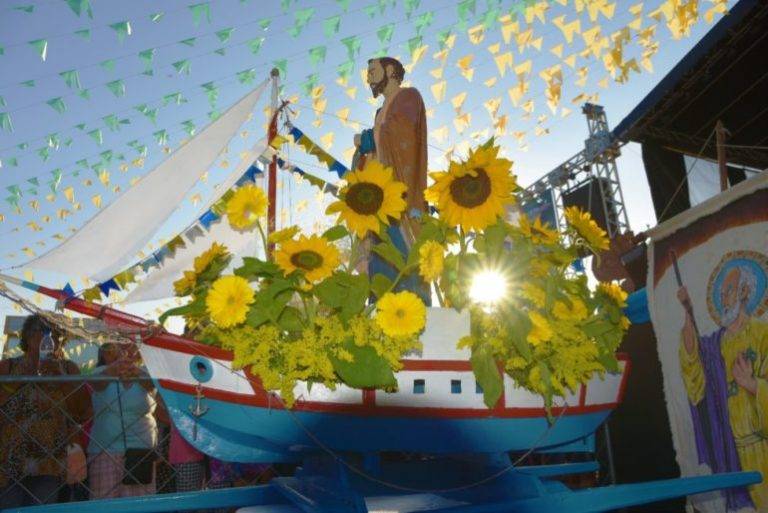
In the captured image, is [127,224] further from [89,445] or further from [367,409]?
Answer: [367,409]

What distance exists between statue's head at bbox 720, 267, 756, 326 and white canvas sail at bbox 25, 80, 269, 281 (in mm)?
6726

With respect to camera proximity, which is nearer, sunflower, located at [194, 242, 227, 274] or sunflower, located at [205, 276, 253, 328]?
sunflower, located at [205, 276, 253, 328]

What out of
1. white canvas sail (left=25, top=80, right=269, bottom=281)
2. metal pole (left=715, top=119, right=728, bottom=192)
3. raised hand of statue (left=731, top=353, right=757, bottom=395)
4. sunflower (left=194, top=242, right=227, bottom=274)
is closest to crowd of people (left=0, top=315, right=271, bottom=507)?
white canvas sail (left=25, top=80, right=269, bottom=281)

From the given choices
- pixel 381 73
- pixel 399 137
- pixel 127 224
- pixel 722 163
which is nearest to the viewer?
pixel 399 137

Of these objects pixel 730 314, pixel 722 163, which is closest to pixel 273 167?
pixel 722 163

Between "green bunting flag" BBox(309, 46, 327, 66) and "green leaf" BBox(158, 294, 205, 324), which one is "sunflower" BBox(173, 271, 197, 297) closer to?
"green leaf" BBox(158, 294, 205, 324)

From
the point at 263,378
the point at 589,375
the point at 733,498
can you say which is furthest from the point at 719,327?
the point at 263,378

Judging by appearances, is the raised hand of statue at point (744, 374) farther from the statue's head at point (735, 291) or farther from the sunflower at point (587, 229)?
the sunflower at point (587, 229)

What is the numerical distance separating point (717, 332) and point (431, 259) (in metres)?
1.61

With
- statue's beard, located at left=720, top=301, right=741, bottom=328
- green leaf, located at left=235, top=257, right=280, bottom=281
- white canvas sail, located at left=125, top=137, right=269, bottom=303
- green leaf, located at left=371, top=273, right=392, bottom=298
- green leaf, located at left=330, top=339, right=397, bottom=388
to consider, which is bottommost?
green leaf, located at left=330, top=339, right=397, bottom=388

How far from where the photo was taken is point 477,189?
143cm

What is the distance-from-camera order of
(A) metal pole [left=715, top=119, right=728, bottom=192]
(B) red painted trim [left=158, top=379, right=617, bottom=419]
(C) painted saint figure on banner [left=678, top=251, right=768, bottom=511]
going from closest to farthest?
1. (B) red painted trim [left=158, top=379, right=617, bottom=419]
2. (C) painted saint figure on banner [left=678, top=251, right=768, bottom=511]
3. (A) metal pole [left=715, top=119, right=728, bottom=192]

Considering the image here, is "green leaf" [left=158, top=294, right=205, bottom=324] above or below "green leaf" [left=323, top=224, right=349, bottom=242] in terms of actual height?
below

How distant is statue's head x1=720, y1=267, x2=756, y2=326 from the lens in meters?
2.04
